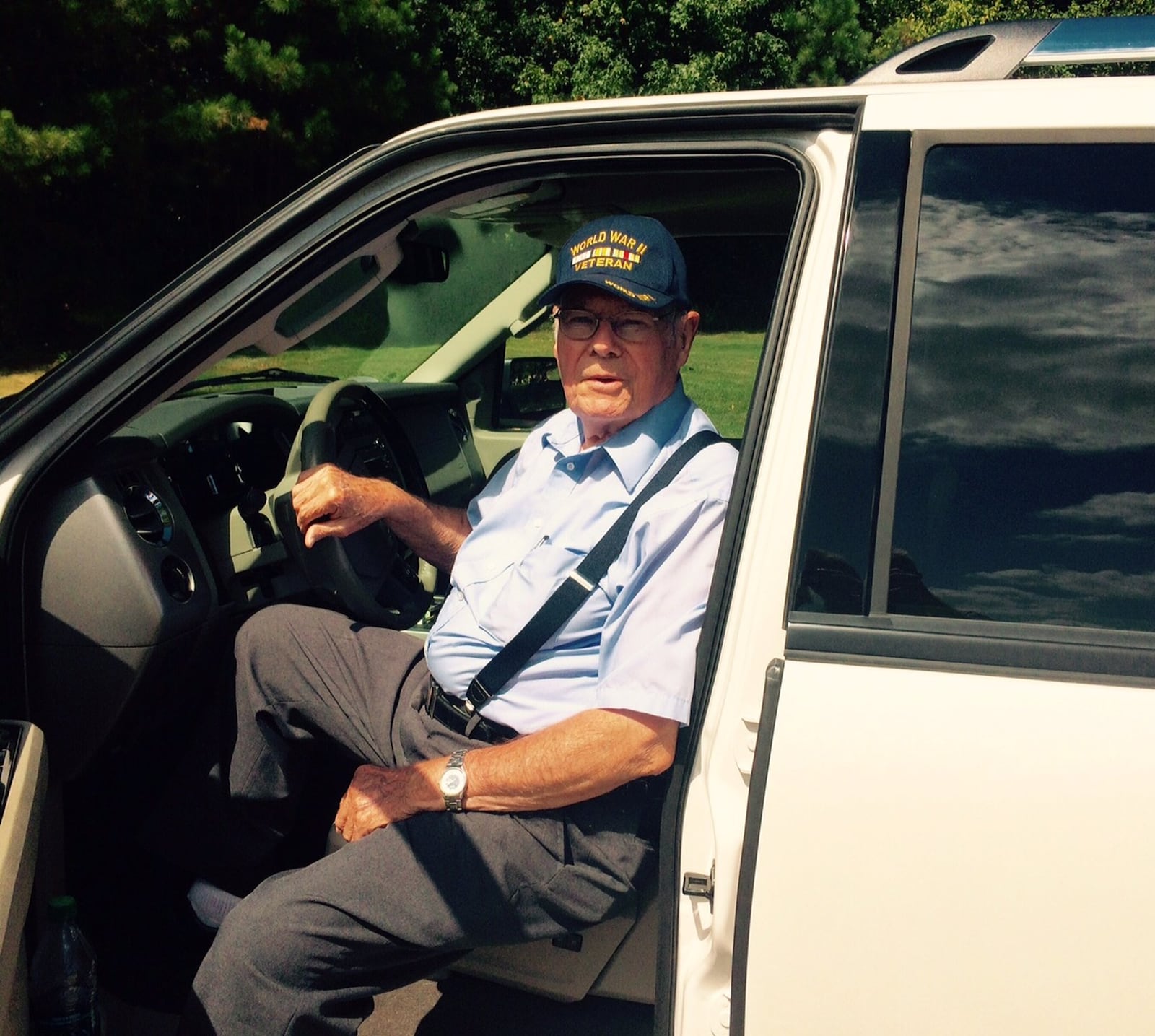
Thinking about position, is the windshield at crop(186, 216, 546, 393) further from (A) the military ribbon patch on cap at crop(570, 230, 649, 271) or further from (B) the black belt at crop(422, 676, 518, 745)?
(B) the black belt at crop(422, 676, 518, 745)

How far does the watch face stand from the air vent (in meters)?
0.75

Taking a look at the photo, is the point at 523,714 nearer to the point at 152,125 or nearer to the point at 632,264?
the point at 632,264

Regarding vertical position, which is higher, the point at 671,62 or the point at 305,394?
the point at 671,62

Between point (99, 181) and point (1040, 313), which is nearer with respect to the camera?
point (1040, 313)

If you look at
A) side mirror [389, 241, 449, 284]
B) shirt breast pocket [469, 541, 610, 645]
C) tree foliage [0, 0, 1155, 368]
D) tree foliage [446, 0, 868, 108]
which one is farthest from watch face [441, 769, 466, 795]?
tree foliage [446, 0, 868, 108]

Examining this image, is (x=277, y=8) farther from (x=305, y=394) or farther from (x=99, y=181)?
(x=305, y=394)

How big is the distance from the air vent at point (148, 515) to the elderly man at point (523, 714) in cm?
27

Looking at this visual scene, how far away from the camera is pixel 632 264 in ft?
6.64

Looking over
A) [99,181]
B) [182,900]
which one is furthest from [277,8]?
[182,900]

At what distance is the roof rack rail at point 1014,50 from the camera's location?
1.50 metres

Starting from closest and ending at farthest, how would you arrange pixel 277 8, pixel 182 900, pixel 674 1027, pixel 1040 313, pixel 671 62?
pixel 1040 313
pixel 674 1027
pixel 182 900
pixel 277 8
pixel 671 62

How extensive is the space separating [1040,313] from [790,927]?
76 cm

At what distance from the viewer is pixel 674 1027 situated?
4.83ft

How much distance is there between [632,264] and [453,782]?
36.5 inches
